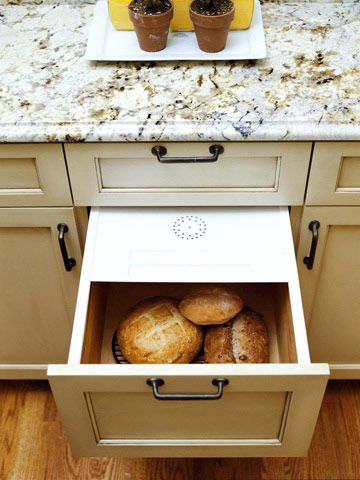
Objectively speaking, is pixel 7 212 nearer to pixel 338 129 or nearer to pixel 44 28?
pixel 44 28

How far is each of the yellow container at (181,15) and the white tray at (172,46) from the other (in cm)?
1

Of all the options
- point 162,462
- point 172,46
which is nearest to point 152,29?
point 172,46

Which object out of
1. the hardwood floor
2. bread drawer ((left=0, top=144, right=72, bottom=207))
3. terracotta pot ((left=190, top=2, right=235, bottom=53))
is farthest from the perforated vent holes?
the hardwood floor

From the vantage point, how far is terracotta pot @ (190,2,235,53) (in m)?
1.10

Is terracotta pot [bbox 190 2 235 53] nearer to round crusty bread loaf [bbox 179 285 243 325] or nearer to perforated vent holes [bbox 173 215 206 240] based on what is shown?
perforated vent holes [bbox 173 215 206 240]

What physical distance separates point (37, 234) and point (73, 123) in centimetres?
27

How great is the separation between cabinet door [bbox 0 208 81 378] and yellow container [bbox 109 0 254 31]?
15.7 inches

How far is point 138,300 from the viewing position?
1.31 meters

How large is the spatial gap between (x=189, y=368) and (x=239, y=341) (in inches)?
10.5

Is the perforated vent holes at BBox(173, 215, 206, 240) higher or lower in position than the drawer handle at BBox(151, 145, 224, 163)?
lower

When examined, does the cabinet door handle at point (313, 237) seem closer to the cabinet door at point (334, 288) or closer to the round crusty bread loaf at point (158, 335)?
the cabinet door at point (334, 288)

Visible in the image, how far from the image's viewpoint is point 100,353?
1184 mm

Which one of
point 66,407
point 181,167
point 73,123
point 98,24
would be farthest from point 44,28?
point 66,407

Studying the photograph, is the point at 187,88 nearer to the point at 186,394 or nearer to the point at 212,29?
the point at 212,29
